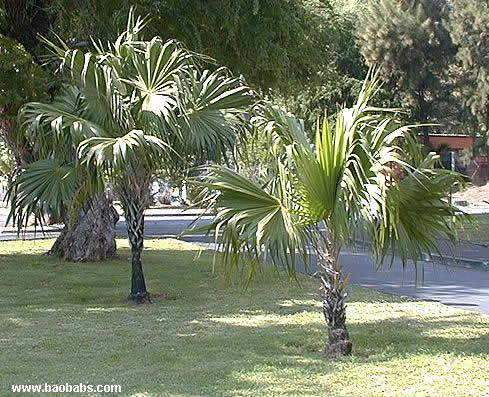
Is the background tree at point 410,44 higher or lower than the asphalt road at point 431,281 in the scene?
higher

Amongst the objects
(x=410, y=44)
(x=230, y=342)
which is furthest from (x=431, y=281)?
(x=410, y=44)

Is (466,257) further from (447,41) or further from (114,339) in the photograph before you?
(447,41)

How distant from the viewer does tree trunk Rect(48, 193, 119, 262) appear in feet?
66.3

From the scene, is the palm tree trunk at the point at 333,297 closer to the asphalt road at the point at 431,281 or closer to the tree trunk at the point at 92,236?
the asphalt road at the point at 431,281

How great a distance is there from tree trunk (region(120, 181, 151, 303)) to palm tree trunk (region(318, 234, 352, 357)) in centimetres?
472

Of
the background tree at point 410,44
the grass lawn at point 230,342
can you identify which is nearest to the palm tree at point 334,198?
the grass lawn at point 230,342

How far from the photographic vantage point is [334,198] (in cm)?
844

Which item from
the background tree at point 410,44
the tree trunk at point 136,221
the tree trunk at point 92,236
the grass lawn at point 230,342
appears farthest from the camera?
the background tree at point 410,44

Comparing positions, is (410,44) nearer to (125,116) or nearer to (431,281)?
(431,281)

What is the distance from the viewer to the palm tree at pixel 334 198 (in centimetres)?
830

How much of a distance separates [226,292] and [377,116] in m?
6.23

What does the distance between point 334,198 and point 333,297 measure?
112 centimetres

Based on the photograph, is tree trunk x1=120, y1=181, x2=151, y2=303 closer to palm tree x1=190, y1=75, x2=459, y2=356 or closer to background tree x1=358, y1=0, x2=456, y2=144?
palm tree x1=190, y1=75, x2=459, y2=356

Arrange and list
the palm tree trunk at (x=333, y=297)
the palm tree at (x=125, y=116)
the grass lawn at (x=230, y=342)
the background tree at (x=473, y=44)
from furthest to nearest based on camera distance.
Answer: the background tree at (x=473, y=44) < the palm tree at (x=125, y=116) < the palm tree trunk at (x=333, y=297) < the grass lawn at (x=230, y=342)
